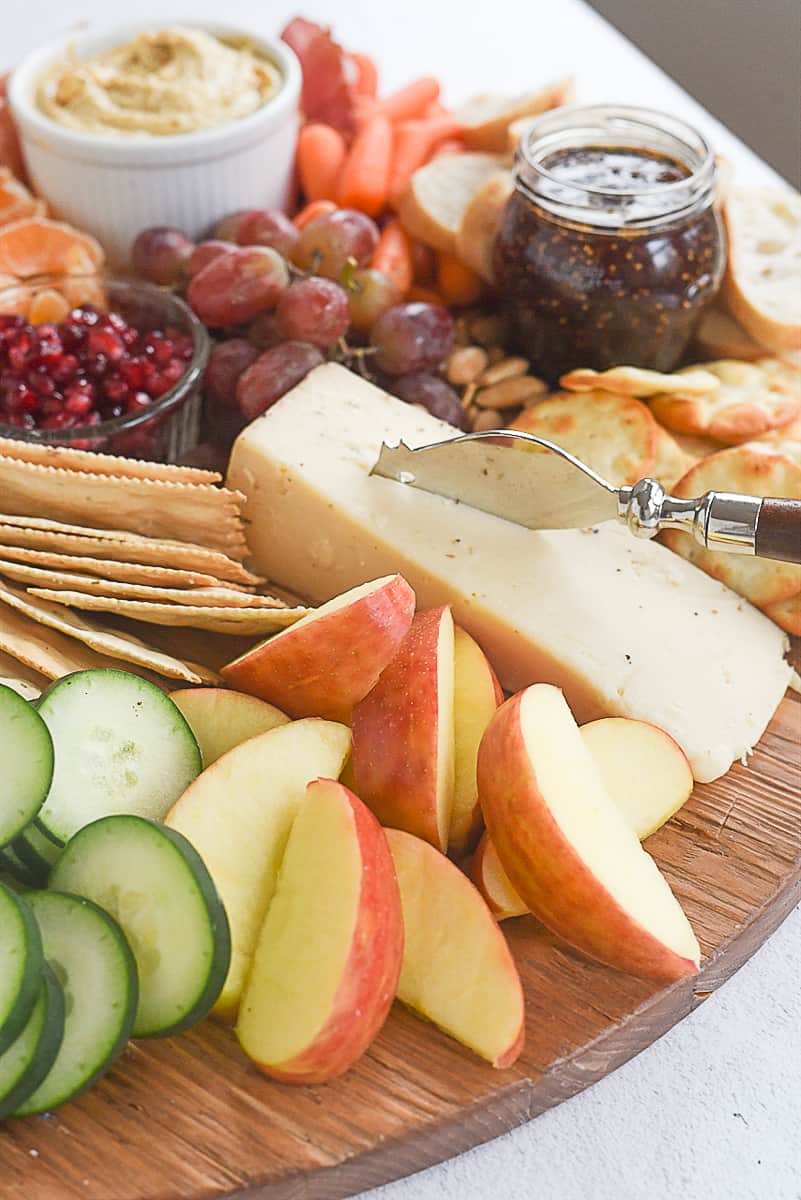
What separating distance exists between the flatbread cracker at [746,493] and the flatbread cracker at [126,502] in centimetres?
55

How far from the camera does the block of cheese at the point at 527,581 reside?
136 centimetres

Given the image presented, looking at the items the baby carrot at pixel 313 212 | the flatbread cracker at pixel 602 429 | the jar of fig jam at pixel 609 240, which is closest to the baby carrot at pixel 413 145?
the baby carrot at pixel 313 212

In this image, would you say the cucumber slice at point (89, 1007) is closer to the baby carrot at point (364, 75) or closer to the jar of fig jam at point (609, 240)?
the jar of fig jam at point (609, 240)

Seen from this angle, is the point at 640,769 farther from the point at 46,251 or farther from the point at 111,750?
the point at 46,251

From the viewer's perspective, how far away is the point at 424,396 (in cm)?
172

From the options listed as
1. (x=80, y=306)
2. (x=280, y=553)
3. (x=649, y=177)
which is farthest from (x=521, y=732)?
(x=80, y=306)

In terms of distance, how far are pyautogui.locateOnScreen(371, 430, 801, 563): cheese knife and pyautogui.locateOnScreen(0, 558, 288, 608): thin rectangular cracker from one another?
0.24 m

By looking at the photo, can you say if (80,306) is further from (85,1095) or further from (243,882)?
(85,1095)

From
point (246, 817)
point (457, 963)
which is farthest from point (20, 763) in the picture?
point (457, 963)

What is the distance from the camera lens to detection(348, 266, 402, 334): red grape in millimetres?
1806

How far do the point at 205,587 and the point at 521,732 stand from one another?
468 mm

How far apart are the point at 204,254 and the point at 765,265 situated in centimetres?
84

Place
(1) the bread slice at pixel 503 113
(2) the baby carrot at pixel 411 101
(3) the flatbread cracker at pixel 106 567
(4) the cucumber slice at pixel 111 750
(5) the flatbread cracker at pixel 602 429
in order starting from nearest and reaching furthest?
(4) the cucumber slice at pixel 111 750
(3) the flatbread cracker at pixel 106 567
(5) the flatbread cracker at pixel 602 429
(1) the bread slice at pixel 503 113
(2) the baby carrot at pixel 411 101

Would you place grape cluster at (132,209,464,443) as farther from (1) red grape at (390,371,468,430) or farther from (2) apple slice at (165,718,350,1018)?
(2) apple slice at (165,718,350,1018)
